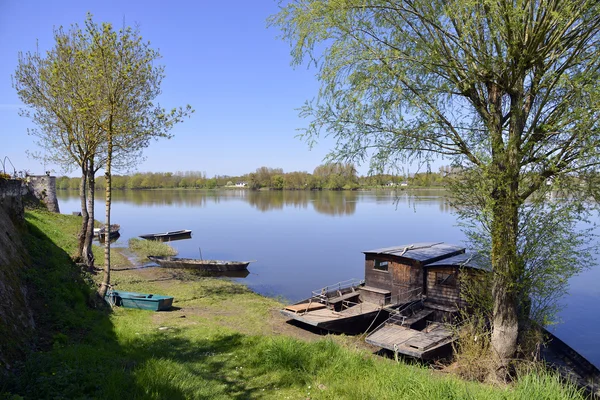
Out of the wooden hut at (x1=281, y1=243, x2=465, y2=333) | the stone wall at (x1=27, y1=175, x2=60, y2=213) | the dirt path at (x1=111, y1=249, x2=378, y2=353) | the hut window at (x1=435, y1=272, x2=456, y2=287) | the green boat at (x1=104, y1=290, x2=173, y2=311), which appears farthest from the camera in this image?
the stone wall at (x1=27, y1=175, x2=60, y2=213)

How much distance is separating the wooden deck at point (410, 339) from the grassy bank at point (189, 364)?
1349 mm

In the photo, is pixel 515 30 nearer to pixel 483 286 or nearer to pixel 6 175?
pixel 483 286

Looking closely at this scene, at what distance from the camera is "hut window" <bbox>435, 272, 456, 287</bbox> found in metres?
14.7

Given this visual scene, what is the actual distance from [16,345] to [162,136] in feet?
30.9

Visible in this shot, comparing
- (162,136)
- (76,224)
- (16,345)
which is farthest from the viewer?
(76,224)

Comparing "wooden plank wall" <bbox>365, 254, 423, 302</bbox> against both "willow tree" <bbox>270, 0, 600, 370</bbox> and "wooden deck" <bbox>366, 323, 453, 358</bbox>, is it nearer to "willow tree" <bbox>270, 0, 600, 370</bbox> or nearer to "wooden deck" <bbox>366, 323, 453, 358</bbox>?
"wooden deck" <bbox>366, 323, 453, 358</bbox>

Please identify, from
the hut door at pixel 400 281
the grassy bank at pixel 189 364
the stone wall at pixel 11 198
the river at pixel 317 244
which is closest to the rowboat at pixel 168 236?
the river at pixel 317 244

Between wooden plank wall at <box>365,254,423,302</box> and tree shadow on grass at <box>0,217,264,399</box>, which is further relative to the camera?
wooden plank wall at <box>365,254,423,302</box>

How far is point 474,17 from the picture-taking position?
7.38 meters

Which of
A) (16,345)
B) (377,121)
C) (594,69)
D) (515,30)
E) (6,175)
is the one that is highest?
(515,30)

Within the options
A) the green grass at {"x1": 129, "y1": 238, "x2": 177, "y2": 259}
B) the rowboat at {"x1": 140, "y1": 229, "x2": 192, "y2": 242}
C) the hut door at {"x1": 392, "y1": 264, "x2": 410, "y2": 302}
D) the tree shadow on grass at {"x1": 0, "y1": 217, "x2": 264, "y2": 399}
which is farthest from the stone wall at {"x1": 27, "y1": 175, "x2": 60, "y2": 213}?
the hut door at {"x1": 392, "y1": 264, "x2": 410, "y2": 302}

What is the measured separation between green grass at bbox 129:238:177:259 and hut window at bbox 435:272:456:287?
23.4 metres

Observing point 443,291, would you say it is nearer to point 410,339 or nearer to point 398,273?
point 398,273

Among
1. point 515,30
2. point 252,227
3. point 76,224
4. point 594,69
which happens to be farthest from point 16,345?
point 252,227
